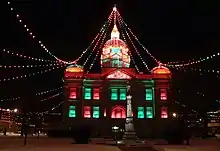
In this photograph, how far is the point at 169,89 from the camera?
72750 millimetres

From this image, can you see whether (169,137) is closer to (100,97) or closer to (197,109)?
(197,109)

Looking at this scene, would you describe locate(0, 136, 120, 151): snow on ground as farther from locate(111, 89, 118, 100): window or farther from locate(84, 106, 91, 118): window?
locate(111, 89, 118, 100): window

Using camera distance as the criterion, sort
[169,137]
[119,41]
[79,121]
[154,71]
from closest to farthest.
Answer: [169,137] < [79,121] < [154,71] < [119,41]

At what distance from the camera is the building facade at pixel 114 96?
6994 centimetres

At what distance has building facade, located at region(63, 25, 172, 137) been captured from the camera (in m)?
69.9

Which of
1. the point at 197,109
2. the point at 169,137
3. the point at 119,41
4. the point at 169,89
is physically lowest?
the point at 169,137

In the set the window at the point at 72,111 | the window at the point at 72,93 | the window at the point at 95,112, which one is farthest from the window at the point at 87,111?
the window at the point at 72,93

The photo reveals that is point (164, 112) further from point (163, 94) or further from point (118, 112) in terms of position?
point (118, 112)

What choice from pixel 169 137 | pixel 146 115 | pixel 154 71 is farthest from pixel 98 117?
pixel 169 137

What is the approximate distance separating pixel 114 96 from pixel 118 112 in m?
3.50

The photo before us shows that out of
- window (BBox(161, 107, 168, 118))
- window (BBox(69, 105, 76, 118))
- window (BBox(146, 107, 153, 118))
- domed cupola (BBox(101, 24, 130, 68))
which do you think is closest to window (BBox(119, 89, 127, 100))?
window (BBox(146, 107, 153, 118))

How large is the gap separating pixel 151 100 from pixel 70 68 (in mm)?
18690

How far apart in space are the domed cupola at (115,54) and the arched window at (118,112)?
1553 centimetres

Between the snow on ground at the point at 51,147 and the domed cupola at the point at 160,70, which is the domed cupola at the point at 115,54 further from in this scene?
the snow on ground at the point at 51,147
